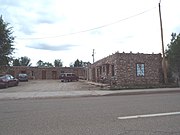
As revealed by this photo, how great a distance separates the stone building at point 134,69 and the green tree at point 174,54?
1.27 metres

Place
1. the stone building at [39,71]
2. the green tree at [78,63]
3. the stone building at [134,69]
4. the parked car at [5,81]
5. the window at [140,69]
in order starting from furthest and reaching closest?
the green tree at [78,63] < the stone building at [39,71] < the window at [140,69] < the stone building at [134,69] < the parked car at [5,81]

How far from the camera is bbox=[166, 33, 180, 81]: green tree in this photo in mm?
27922

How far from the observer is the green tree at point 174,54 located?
2792 centimetres

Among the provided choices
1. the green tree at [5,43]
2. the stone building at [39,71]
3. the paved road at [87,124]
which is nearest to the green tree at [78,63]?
the stone building at [39,71]

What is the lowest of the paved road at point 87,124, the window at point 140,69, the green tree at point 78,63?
the paved road at point 87,124

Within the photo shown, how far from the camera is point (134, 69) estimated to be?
28.6 meters

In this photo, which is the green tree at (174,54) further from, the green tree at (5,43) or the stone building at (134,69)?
the green tree at (5,43)

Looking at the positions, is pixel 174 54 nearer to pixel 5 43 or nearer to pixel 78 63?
pixel 5 43

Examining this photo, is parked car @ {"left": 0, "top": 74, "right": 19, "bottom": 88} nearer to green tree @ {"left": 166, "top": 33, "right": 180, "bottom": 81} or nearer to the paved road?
green tree @ {"left": 166, "top": 33, "right": 180, "bottom": 81}

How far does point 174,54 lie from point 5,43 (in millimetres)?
20716

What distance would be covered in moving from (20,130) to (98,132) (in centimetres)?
206

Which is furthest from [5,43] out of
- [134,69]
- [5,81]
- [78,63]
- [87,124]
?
[78,63]

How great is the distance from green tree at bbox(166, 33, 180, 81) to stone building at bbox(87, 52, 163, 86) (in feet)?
4.17

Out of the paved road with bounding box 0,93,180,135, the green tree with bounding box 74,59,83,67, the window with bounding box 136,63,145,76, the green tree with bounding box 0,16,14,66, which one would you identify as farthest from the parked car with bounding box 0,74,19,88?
the green tree with bounding box 74,59,83,67
